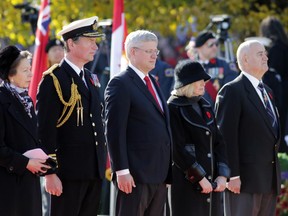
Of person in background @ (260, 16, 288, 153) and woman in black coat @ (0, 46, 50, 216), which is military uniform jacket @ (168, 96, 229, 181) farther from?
person in background @ (260, 16, 288, 153)

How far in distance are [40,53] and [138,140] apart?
11.8ft

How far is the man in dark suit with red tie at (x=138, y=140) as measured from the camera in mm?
7293

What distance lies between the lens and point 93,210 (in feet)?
24.9

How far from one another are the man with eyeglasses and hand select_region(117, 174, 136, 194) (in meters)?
4.19

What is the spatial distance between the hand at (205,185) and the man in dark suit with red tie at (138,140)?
1.12ft

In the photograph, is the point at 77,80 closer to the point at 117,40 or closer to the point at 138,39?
the point at 138,39

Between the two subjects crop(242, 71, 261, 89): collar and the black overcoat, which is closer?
the black overcoat

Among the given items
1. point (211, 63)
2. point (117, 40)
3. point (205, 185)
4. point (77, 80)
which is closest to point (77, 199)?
point (77, 80)

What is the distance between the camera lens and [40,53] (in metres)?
10.7

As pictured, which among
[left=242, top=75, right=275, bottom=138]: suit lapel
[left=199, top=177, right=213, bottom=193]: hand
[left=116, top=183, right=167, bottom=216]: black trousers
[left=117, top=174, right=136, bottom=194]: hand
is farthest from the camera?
[left=242, top=75, right=275, bottom=138]: suit lapel

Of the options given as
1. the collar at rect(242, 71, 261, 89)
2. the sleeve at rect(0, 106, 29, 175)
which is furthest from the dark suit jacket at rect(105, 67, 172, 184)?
the collar at rect(242, 71, 261, 89)

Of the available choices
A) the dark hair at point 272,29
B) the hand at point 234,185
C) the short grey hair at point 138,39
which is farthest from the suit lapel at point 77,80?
the dark hair at point 272,29

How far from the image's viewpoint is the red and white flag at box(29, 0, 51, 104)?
34.0 ft

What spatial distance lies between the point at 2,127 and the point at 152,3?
26.4ft
